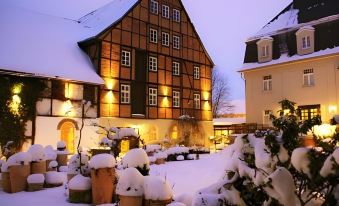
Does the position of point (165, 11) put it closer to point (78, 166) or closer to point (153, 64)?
point (153, 64)

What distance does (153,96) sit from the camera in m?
23.5

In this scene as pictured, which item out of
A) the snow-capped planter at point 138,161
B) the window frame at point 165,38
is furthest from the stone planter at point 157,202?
the window frame at point 165,38

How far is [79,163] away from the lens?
788 centimetres

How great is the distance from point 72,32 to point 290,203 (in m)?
21.9

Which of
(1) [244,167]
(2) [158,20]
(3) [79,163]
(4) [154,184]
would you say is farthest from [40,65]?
(1) [244,167]

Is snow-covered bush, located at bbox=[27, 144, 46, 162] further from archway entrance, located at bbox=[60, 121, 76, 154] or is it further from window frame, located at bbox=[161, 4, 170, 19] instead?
window frame, located at bbox=[161, 4, 170, 19]

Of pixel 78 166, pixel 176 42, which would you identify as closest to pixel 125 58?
pixel 176 42

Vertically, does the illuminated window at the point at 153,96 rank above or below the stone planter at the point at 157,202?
above

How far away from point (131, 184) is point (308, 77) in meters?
19.8

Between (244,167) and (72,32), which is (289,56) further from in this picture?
(244,167)

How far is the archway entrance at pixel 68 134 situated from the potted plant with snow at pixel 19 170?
10.1 m

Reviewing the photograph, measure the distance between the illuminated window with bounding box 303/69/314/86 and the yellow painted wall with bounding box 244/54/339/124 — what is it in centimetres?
20

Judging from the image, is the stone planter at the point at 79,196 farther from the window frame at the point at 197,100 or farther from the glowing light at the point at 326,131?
the window frame at the point at 197,100

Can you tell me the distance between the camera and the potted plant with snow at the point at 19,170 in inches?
338
